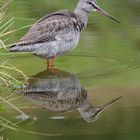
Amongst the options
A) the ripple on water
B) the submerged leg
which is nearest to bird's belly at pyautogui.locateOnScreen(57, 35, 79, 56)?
the submerged leg

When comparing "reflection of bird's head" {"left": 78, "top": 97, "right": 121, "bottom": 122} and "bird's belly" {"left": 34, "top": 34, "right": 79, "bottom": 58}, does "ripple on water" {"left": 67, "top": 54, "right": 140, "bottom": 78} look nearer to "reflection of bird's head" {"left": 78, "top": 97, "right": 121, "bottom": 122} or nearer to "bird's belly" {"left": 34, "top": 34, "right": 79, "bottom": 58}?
"bird's belly" {"left": 34, "top": 34, "right": 79, "bottom": 58}

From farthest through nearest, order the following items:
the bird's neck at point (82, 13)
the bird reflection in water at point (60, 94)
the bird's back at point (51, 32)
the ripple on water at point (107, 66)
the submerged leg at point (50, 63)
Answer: the bird's neck at point (82, 13)
the submerged leg at point (50, 63)
the bird's back at point (51, 32)
the ripple on water at point (107, 66)
the bird reflection in water at point (60, 94)

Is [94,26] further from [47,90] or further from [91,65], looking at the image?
[47,90]

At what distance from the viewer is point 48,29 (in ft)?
33.1

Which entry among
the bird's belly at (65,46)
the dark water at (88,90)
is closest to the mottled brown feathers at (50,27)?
the bird's belly at (65,46)

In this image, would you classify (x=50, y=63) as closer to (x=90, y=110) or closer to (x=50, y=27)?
(x=50, y=27)

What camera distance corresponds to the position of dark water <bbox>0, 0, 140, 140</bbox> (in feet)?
24.6

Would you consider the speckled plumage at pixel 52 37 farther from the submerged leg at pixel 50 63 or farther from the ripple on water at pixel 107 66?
the ripple on water at pixel 107 66

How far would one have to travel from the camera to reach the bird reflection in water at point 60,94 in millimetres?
8219

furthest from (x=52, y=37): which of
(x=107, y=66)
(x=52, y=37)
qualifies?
(x=107, y=66)

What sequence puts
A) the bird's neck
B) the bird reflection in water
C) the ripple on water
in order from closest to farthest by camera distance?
the bird reflection in water < the ripple on water < the bird's neck

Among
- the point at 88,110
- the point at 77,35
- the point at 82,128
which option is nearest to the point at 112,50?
the point at 77,35

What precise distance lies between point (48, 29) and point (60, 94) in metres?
1.54

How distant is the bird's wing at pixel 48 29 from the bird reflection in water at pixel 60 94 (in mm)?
486
